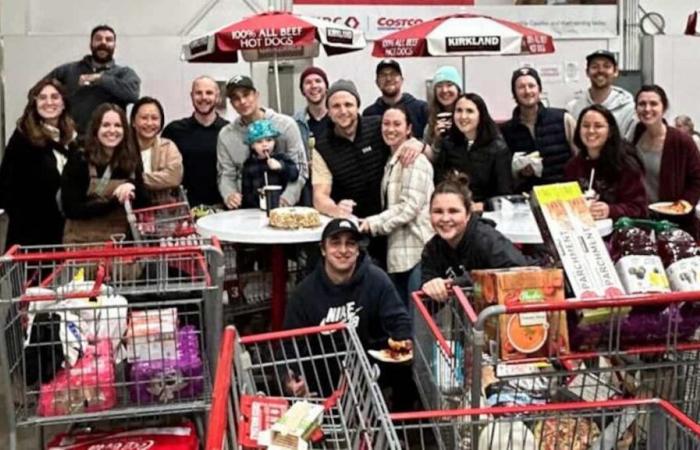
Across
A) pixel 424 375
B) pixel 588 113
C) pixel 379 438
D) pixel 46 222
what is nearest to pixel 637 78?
pixel 588 113

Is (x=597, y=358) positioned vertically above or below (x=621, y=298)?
below

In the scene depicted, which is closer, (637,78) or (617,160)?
(617,160)

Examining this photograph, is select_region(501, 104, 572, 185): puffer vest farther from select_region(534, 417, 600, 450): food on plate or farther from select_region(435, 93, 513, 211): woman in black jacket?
select_region(534, 417, 600, 450): food on plate

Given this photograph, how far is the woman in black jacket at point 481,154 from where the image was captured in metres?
4.47

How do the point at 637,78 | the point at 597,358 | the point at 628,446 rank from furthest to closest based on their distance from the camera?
the point at 637,78
the point at 597,358
the point at 628,446

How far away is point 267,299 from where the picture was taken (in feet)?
15.6

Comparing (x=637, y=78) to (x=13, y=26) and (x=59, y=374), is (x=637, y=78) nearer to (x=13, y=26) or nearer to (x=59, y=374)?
(x=13, y=26)

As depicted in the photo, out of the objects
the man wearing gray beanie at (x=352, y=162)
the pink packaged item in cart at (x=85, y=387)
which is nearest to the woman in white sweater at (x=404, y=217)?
the man wearing gray beanie at (x=352, y=162)

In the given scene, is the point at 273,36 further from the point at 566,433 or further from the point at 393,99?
the point at 566,433

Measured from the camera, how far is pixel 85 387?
2.49 meters

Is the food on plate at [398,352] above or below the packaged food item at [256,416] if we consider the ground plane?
below

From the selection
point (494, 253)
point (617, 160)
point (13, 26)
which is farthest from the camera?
point (13, 26)

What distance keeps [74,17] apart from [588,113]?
525 centimetres

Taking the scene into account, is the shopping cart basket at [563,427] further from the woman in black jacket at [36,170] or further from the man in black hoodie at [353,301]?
the woman in black jacket at [36,170]
